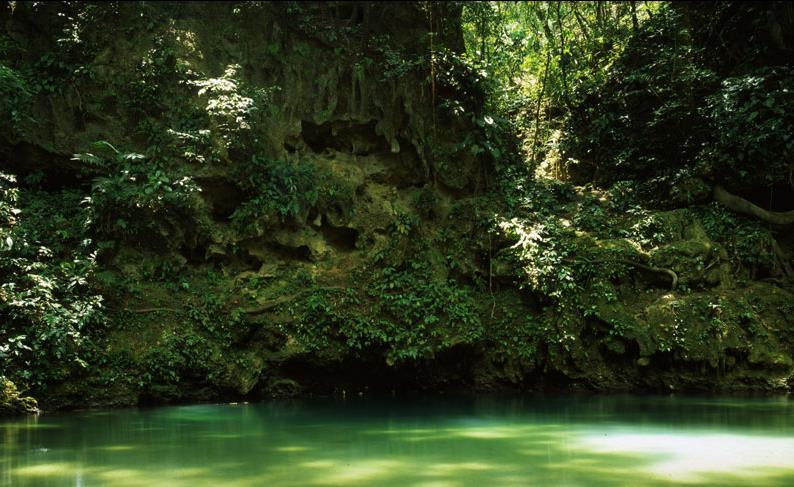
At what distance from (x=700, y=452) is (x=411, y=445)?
8.49 ft

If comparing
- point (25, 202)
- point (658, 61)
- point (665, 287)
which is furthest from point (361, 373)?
point (658, 61)

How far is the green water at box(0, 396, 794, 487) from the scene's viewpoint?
4.46 meters

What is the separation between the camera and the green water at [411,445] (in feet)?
14.6

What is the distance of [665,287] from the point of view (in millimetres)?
10531

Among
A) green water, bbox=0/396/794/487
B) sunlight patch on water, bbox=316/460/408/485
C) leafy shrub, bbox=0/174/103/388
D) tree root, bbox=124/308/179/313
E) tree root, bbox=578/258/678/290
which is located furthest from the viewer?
tree root, bbox=578/258/678/290

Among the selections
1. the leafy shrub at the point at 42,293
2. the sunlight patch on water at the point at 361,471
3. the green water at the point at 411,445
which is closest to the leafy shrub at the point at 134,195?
the leafy shrub at the point at 42,293

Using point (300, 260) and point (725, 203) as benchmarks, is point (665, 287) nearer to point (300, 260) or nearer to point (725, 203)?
point (725, 203)

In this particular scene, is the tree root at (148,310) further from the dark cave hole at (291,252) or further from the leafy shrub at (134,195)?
the dark cave hole at (291,252)

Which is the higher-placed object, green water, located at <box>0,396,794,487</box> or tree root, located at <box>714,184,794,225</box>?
tree root, located at <box>714,184,794,225</box>

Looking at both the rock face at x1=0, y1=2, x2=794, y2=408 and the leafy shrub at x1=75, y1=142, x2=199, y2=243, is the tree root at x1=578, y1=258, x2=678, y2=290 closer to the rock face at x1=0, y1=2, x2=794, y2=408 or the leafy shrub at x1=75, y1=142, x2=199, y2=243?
the rock face at x1=0, y1=2, x2=794, y2=408

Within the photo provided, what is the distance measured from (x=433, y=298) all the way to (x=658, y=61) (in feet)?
25.5

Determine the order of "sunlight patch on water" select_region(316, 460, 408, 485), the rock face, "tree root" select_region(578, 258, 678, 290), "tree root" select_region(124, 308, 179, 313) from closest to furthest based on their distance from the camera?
"sunlight patch on water" select_region(316, 460, 408, 485) < "tree root" select_region(124, 308, 179, 313) < the rock face < "tree root" select_region(578, 258, 678, 290)

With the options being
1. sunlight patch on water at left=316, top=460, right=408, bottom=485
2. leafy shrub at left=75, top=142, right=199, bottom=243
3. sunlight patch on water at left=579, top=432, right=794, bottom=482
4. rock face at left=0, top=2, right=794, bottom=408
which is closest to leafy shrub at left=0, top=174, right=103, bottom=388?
rock face at left=0, top=2, right=794, bottom=408

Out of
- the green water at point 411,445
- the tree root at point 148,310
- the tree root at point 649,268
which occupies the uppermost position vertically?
the tree root at point 649,268
